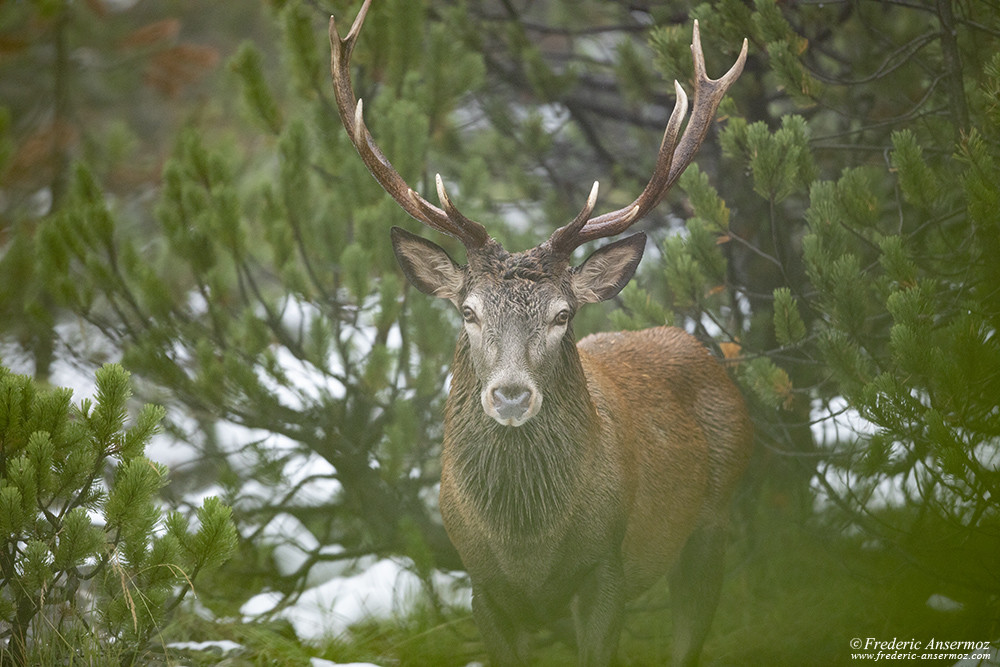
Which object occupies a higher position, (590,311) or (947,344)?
(590,311)

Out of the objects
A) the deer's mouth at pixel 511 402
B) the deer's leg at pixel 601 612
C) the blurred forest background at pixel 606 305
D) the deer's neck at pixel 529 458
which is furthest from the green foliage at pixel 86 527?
the deer's leg at pixel 601 612

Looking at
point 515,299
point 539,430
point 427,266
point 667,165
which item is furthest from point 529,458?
point 667,165

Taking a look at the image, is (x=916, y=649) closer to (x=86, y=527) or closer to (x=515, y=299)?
(x=515, y=299)

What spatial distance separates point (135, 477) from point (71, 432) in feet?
1.03

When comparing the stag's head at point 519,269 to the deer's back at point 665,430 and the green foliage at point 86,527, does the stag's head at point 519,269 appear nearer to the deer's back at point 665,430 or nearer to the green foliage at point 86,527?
the deer's back at point 665,430

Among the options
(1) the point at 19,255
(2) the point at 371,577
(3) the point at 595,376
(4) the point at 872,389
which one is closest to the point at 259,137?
(1) the point at 19,255

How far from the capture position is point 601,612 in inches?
133

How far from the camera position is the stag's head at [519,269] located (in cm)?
310

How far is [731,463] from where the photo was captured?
4359 millimetres

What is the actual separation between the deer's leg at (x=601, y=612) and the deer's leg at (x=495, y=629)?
268mm

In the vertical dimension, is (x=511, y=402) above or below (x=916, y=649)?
above

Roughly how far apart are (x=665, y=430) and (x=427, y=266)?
1.38 metres

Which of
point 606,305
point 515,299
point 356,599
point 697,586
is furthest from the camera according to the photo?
point 606,305

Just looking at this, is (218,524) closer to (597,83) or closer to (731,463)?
(731,463)
